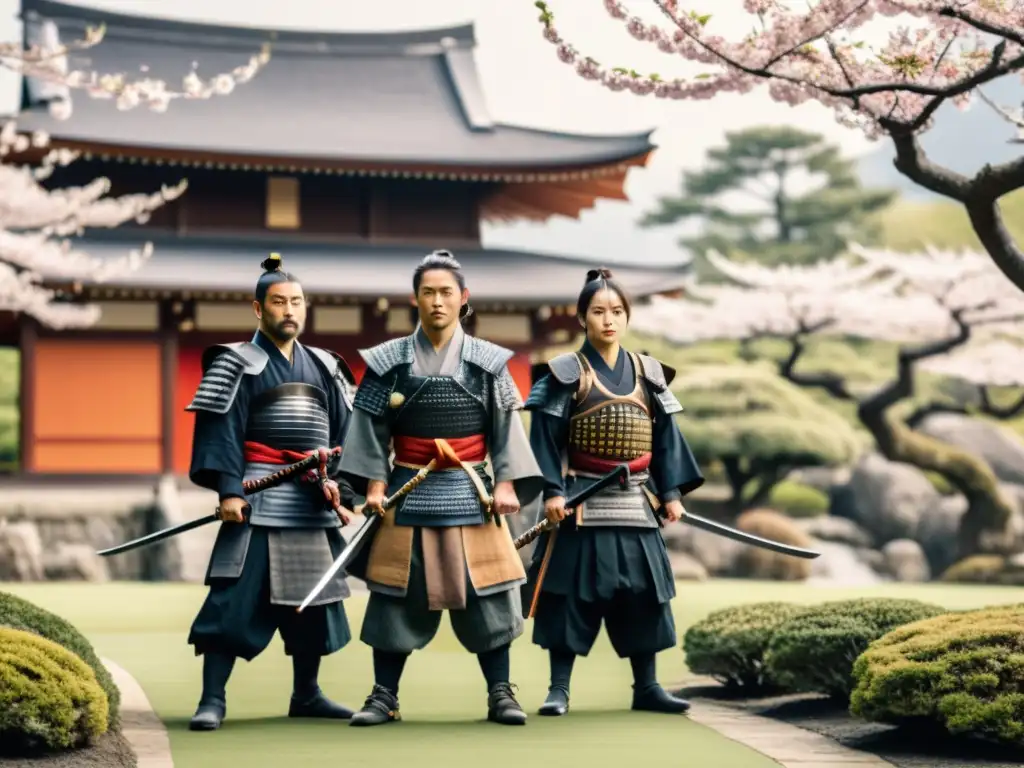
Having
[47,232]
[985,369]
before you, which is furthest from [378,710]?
[985,369]

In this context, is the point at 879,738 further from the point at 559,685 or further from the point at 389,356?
the point at 389,356

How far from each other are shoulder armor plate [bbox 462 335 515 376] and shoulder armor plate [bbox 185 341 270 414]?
34.1 inches

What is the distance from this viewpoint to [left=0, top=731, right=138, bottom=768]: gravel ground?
517 cm

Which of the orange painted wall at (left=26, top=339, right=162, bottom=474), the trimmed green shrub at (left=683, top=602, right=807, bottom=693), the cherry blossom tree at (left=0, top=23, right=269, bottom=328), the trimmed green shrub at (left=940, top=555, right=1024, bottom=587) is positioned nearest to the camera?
the trimmed green shrub at (left=683, top=602, right=807, bottom=693)

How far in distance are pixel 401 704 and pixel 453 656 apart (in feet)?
7.59

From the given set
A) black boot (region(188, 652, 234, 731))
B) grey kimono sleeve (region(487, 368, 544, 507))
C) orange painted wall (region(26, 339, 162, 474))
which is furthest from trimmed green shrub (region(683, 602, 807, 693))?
orange painted wall (region(26, 339, 162, 474))

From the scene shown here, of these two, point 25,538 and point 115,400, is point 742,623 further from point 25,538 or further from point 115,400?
point 115,400

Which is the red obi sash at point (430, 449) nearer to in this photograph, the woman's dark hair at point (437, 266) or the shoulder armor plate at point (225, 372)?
the woman's dark hair at point (437, 266)

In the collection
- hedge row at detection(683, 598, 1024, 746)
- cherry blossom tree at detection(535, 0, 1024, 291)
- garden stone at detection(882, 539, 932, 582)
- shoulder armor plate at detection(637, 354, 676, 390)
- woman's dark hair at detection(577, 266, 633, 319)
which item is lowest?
garden stone at detection(882, 539, 932, 582)

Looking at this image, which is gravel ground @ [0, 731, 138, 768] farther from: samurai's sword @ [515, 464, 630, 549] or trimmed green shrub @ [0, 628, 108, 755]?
samurai's sword @ [515, 464, 630, 549]

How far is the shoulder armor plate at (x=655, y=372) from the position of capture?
6.91 m

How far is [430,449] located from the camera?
642 cm

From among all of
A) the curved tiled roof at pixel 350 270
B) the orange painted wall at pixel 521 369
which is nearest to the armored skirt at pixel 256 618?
the curved tiled roof at pixel 350 270

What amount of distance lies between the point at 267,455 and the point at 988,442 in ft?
83.8
